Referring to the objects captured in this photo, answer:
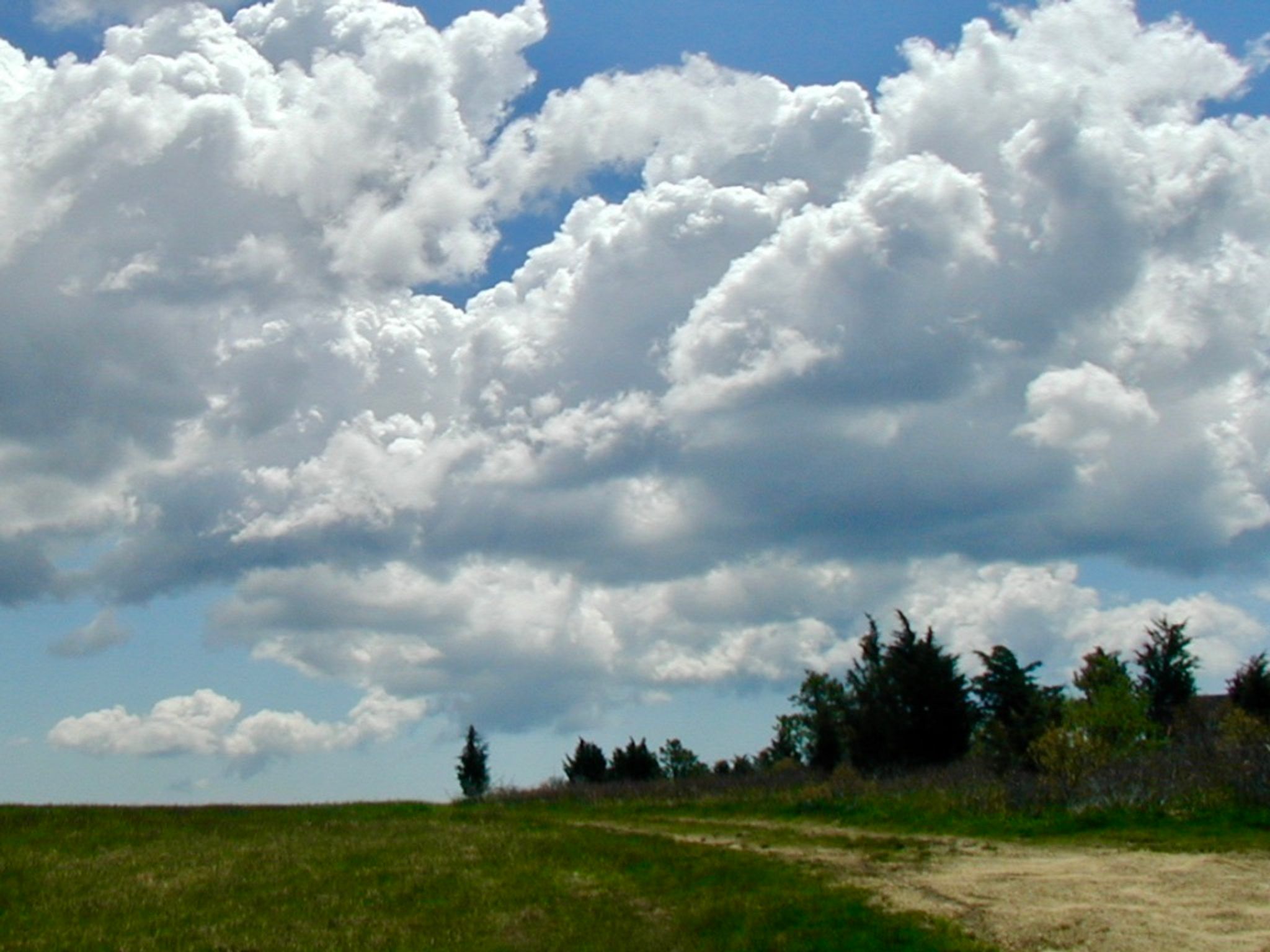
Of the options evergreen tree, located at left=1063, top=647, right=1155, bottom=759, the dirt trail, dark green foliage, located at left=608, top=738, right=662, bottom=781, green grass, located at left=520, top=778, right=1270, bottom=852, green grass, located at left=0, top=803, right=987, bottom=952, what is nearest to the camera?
the dirt trail

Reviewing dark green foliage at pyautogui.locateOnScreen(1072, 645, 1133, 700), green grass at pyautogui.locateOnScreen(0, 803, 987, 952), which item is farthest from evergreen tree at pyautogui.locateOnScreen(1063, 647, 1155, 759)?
green grass at pyautogui.locateOnScreen(0, 803, 987, 952)

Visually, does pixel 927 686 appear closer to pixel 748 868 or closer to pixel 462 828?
pixel 462 828

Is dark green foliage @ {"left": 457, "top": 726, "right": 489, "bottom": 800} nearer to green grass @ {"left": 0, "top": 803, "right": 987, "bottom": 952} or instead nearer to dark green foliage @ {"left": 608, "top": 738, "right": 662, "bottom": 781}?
dark green foliage @ {"left": 608, "top": 738, "right": 662, "bottom": 781}

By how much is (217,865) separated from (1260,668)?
142 feet

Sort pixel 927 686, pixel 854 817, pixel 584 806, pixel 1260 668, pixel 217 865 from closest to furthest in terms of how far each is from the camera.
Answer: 1. pixel 217 865
2. pixel 854 817
3. pixel 584 806
4. pixel 1260 668
5. pixel 927 686

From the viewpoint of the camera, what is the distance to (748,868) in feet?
66.8

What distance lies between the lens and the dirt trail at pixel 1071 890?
45.0 ft

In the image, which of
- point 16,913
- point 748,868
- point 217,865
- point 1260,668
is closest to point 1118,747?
point 1260,668

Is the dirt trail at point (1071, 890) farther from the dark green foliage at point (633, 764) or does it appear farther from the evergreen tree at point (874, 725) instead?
the dark green foliage at point (633, 764)

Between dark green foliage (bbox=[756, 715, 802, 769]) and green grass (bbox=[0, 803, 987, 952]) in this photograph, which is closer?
green grass (bbox=[0, 803, 987, 952])

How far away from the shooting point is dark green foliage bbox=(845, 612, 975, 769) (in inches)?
2282

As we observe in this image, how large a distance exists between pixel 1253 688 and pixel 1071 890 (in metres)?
40.3

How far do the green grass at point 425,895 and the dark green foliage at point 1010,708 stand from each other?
19.0 m

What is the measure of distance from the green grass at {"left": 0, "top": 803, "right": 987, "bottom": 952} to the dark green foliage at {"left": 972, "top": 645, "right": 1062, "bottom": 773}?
19.0 m
